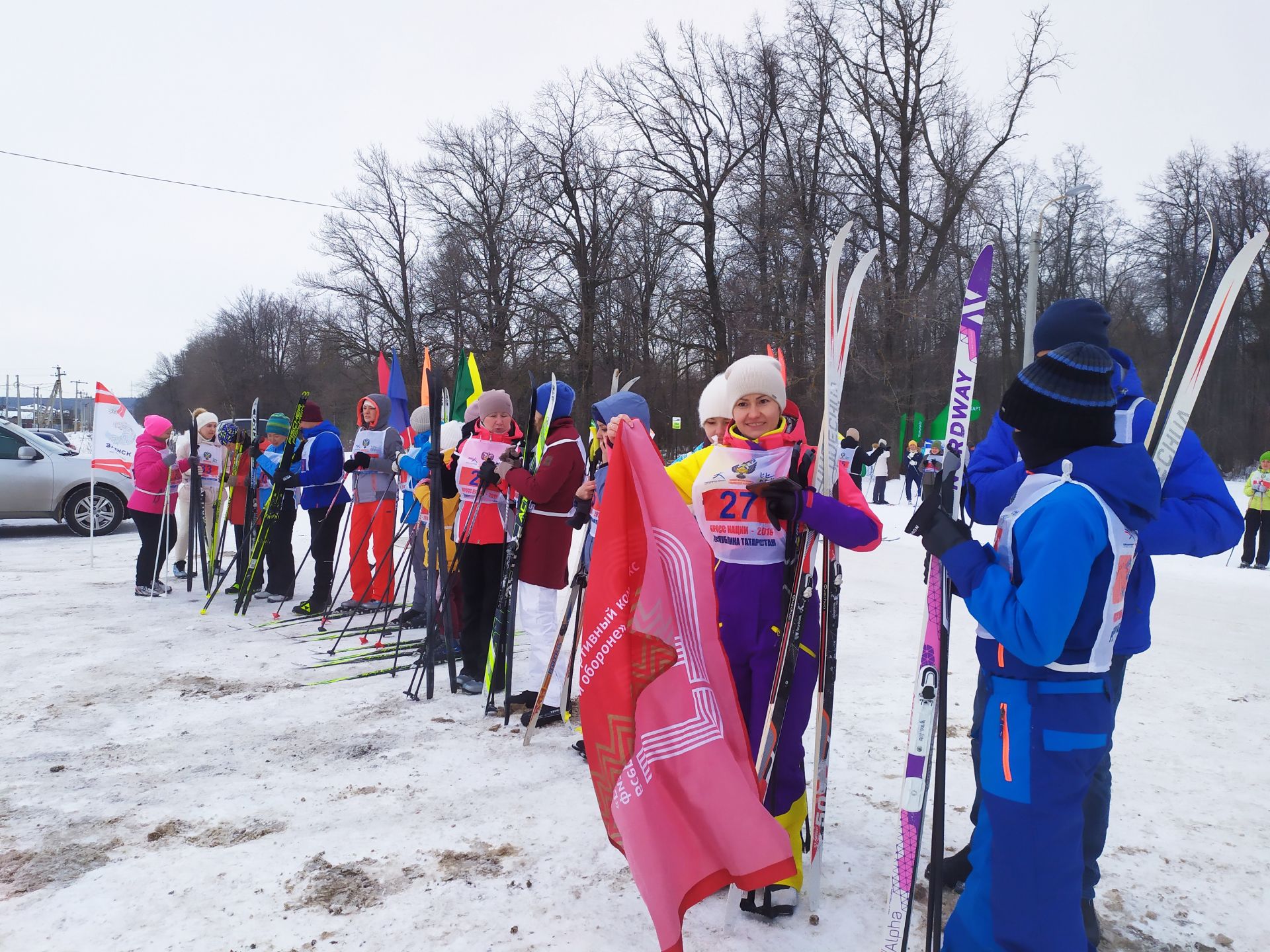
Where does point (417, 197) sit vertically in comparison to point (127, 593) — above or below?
above

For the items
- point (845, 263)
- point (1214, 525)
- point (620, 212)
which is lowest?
point (1214, 525)

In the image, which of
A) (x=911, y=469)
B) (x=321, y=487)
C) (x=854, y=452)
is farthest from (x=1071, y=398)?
(x=911, y=469)

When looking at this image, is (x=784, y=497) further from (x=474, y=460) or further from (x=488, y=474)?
(x=474, y=460)

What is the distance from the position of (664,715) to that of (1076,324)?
1859mm

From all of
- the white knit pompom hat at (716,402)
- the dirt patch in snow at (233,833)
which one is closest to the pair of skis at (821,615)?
the white knit pompom hat at (716,402)

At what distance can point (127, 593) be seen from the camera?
8.13 metres

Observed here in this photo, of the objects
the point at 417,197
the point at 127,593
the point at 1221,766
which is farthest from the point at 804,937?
the point at 417,197

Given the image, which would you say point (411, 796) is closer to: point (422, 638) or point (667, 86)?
point (422, 638)

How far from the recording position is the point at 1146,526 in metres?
2.16

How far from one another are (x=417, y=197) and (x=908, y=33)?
20.1 metres

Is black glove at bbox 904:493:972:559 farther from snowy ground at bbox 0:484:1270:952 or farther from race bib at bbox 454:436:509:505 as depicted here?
race bib at bbox 454:436:509:505

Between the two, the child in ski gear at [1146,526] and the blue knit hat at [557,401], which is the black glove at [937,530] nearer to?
the child in ski gear at [1146,526]

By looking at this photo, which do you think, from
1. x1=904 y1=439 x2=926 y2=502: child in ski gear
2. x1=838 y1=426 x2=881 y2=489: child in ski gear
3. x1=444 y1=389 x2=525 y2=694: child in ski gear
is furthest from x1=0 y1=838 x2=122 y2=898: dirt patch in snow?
x1=904 y1=439 x2=926 y2=502: child in ski gear

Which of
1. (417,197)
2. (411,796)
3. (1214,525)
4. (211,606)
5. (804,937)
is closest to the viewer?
(1214,525)
